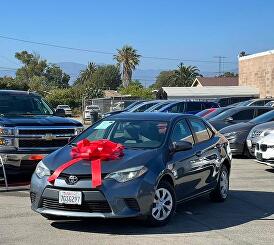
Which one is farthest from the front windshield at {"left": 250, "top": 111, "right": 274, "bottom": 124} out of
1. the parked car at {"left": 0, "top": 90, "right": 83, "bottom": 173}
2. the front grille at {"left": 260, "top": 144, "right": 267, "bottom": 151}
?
the parked car at {"left": 0, "top": 90, "right": 83, "bottom": 173}

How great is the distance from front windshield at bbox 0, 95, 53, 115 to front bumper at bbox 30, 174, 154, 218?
5.27 m

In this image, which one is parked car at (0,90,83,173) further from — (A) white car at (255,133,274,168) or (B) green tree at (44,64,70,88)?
(B) green tree at (44,64,70,88)

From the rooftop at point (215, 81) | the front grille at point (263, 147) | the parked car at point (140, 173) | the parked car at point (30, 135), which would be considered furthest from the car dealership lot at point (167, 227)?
the rooftop at point (215, 81)

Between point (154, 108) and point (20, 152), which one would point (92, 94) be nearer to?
point (154, 108)

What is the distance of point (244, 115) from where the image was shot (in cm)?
1809

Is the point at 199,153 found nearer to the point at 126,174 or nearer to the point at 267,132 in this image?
the point at 126,174

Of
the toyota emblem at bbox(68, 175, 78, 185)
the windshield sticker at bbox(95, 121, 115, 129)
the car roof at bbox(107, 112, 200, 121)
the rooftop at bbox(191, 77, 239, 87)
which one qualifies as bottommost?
the toyota emblem at bbox(68, 175, 78, 185)

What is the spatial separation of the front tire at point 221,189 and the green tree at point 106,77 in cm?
11900

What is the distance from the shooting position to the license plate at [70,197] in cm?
664

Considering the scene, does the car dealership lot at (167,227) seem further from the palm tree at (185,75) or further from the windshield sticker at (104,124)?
the palm tree at (185,75)

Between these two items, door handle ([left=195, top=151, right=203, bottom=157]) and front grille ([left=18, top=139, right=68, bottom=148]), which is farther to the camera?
front grille ([left=18, top=139, right=68, bottom=148])

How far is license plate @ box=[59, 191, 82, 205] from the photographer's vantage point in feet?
21.8

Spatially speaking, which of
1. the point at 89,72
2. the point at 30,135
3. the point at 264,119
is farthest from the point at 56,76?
the point at 30,135

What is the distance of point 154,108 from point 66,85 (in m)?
112
